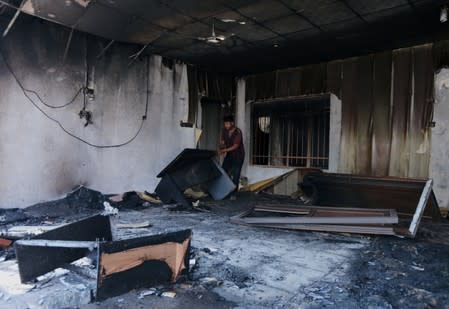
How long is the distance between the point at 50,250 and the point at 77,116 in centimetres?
338

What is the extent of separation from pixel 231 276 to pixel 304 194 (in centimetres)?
418

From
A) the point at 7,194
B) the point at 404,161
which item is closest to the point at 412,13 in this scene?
the point at 404,161

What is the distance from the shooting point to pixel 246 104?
7840 millimetres

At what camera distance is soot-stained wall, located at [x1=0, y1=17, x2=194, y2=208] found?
4488 mm

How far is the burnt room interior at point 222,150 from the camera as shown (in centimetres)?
220

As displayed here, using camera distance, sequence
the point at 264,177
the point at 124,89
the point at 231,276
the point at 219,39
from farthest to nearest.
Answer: the point at 264,177 → the point at 124,89 → the point at 219,39 → the point at 231,276

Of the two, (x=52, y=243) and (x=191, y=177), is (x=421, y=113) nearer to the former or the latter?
(x=191, y=177)

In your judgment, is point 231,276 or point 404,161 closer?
point 231,276

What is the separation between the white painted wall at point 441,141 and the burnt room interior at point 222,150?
22mm

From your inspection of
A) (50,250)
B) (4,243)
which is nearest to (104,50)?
(4,243)

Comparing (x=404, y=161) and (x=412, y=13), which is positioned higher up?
(x=412, y=13)

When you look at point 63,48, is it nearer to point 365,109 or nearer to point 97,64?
point 97,64

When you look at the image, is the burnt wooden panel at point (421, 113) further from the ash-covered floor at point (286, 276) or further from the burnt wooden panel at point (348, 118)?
the ash-covered floor at point (286, 276)

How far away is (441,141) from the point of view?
522 centimetres
